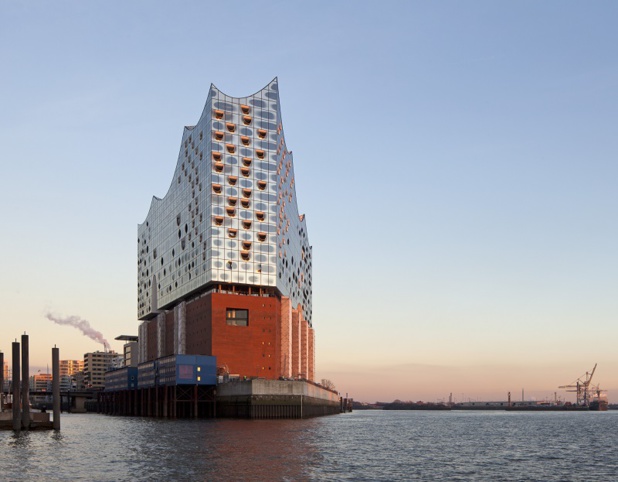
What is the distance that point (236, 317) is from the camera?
547 feet

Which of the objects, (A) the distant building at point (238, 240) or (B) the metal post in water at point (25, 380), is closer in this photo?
(B) the metal post in water at point (25, 380)

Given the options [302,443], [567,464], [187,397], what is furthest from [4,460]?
[187,397]

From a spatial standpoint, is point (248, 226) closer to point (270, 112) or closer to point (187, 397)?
point (270, 112)

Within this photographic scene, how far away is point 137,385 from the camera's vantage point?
18525 cm

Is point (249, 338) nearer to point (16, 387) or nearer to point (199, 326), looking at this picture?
point (199, 326)

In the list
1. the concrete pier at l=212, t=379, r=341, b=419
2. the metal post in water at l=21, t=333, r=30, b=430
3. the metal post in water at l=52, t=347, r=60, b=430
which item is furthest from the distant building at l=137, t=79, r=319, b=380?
the metal post in water at l=21, t=333, r=30, b=430

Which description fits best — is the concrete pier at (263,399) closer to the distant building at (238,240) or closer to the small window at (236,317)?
the distant building at (238,240)

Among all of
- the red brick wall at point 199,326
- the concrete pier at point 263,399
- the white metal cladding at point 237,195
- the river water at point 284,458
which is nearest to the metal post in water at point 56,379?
the river water at point 284,458

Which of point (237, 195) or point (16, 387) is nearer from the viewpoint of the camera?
point (16, 387)

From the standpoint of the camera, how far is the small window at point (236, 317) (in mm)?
166125

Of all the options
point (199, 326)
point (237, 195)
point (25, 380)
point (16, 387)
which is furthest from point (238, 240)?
point (25, 380)

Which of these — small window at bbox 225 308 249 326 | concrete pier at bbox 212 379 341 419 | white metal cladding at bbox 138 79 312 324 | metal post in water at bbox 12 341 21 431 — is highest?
white metal cladding at bbox 138 79 312 324

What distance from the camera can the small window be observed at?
166125 millimetres

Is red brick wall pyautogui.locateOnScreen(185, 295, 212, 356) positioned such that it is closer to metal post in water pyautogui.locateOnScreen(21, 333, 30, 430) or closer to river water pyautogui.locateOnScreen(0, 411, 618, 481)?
river water pyautogui.locateOnScreen(0, 411, 618, 481)
